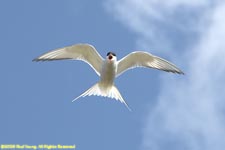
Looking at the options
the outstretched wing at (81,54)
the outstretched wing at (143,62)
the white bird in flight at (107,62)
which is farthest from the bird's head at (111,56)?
the outstretched wing at (143,62)

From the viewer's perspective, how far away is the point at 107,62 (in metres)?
13.2

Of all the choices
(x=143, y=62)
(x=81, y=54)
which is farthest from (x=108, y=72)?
(x=143, y=62)

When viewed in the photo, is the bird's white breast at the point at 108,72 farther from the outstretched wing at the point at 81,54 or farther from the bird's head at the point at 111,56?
the outstretched wing at the point at 81,54

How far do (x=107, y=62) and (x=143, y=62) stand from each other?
4.13 ft

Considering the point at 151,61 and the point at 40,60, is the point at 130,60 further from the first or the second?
the point at 40,60

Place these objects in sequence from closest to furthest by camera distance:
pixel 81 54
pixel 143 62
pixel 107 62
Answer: pixel 107 62
pixel 81 54
pixel 143 62

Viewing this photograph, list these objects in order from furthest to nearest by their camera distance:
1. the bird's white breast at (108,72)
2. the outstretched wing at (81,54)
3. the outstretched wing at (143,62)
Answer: the outstretched wing at (143,62) < the outstretched wing at (81,54) < the bird's white breast at (108,72)

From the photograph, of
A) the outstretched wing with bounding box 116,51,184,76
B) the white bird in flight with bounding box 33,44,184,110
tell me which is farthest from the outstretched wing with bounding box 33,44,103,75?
the outstretched wing with bounding box 116,51,184,76

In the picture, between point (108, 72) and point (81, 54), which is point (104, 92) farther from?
point (81, 54)

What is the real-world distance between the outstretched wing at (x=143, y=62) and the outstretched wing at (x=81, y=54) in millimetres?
560

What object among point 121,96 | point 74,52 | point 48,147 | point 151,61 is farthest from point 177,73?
point 48,147

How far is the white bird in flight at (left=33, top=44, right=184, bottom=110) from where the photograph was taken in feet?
43.3

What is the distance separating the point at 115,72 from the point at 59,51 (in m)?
1.46

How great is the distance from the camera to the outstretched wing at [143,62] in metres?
13.8
